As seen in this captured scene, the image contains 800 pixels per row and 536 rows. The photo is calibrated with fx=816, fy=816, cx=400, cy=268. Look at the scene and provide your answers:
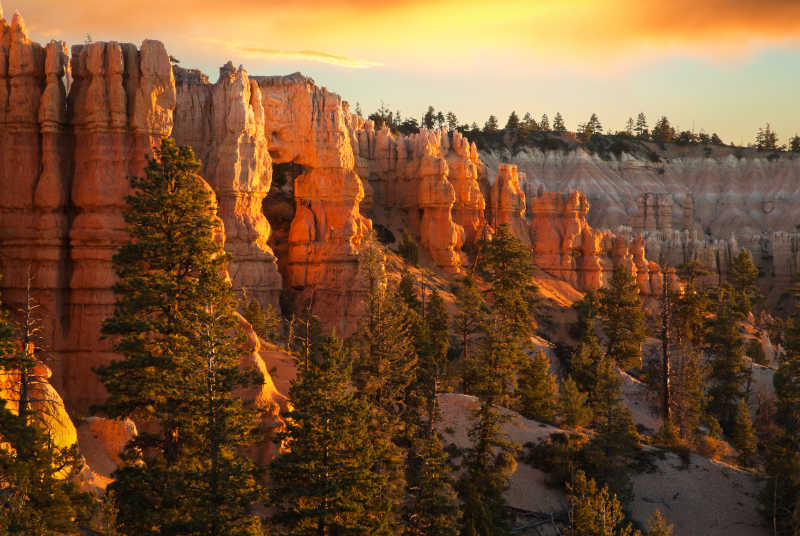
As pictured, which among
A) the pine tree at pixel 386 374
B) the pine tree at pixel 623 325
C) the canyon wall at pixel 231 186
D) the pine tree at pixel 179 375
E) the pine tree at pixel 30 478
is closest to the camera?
the pine tree at pixel 30 478

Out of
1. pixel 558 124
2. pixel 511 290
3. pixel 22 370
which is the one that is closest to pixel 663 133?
pixel 558 124

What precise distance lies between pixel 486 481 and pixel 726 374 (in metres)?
35.0

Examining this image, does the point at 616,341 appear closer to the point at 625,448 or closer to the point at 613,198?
the point at 625,448

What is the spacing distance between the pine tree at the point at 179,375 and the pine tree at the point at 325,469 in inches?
54.5

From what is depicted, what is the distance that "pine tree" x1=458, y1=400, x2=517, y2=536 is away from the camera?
3447 cm

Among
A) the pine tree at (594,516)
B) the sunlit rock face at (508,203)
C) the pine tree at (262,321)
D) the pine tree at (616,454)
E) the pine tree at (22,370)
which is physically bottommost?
the pine tree at (616,454)

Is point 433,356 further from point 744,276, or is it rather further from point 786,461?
point 744,276

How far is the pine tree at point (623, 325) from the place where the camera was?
7019 cm

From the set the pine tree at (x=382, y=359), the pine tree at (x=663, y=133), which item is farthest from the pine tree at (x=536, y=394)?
the pine tree at (x=663, y=133)

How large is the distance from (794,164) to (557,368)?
4042 inches

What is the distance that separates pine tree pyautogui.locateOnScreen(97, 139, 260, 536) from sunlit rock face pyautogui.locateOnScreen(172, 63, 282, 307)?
2212 cm

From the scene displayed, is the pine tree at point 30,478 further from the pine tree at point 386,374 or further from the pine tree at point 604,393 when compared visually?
the pine tree at point 604,393

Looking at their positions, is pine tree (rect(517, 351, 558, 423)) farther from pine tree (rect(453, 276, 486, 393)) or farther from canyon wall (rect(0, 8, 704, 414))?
canyon wall (rect(0, 8, 704, 414))

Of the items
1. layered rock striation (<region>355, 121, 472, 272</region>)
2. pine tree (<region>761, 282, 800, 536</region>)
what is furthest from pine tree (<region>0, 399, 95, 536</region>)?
layered rock striation (<region>355, 121, 472, 272</region>)
